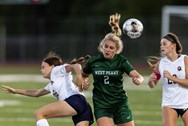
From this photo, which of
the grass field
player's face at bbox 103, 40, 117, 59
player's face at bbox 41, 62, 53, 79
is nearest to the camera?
player's face at bbox 103, 40, 117, 59

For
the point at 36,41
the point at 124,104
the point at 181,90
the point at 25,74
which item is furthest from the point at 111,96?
the point at 36,41

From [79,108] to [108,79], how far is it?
2.03ft

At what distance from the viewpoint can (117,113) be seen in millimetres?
11211

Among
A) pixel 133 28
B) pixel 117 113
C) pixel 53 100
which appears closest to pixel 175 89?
pixel 117 113

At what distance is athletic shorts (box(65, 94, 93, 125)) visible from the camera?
11.2m

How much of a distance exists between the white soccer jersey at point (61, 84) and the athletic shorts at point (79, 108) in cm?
10

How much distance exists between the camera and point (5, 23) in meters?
46.4

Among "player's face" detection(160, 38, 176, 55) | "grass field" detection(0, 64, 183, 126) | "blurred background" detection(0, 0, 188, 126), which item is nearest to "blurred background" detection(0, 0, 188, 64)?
"blurred background" detection(0, 0, 188, 126)

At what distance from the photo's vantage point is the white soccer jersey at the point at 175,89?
11.1 metres

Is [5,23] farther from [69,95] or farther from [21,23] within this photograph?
[69,95]

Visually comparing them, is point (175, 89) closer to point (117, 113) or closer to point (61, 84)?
point (117, 113)

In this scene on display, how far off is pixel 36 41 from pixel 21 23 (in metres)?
2.64

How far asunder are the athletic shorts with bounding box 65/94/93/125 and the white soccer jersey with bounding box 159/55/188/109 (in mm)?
1139

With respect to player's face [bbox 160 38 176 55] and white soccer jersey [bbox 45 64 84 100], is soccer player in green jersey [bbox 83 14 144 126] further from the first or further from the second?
player's face [bbox 160 38 176 55]
